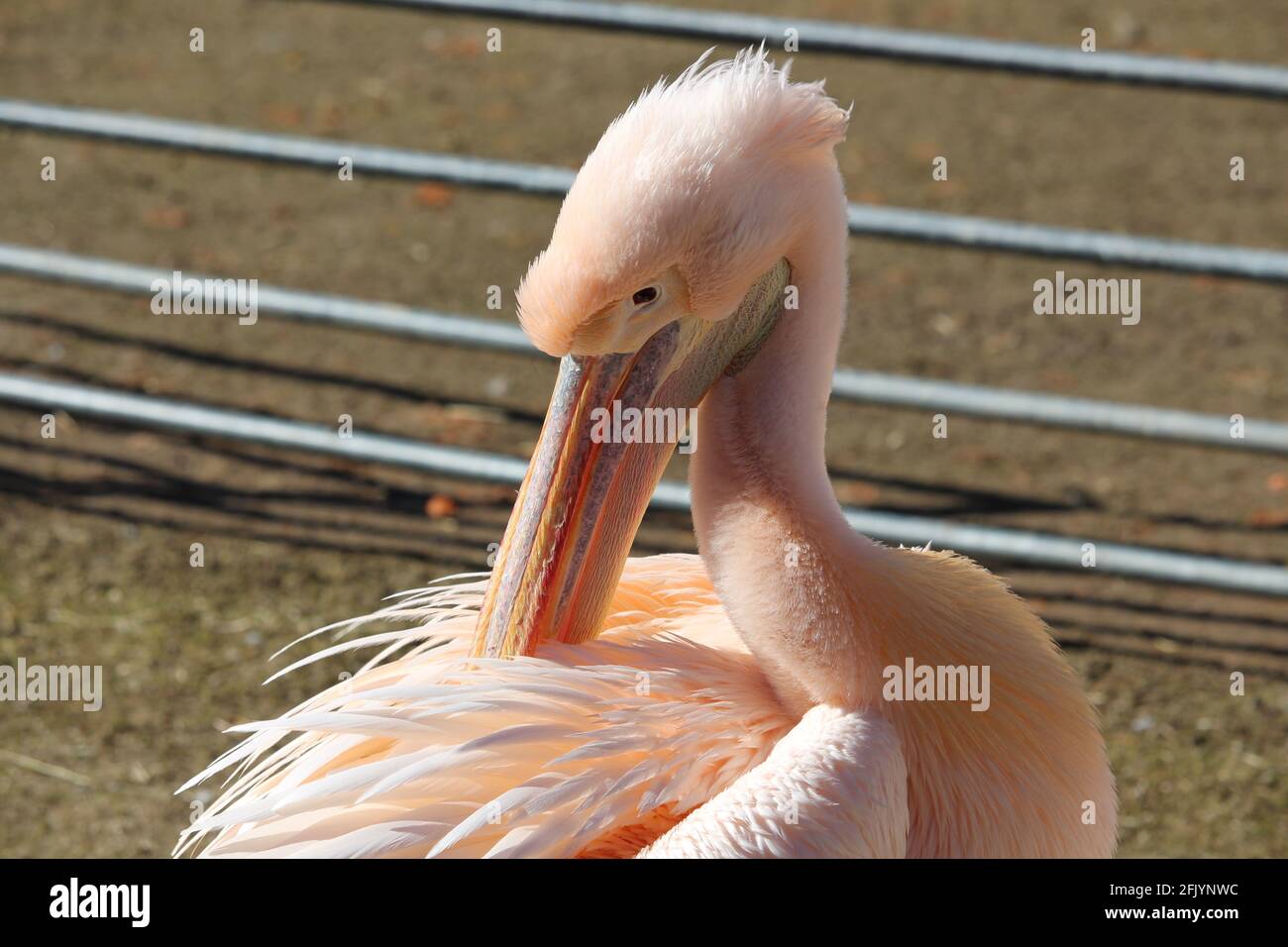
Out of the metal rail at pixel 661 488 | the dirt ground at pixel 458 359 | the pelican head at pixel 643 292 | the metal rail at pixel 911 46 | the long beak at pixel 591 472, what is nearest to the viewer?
the pelican head at pixel 643 292

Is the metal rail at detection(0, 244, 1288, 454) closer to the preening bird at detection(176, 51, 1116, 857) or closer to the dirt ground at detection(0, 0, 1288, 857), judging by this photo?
the dirt ground at detection(0, 0, 1288, 857)

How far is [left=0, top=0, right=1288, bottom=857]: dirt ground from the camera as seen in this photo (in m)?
4.17

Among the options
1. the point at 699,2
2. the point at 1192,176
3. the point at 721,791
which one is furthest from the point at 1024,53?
the point at 699,2

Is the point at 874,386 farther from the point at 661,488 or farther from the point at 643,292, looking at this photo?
the point at 643,292

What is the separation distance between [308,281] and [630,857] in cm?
419

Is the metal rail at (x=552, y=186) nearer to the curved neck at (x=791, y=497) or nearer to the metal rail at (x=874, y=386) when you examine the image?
the metal rail at (x=874, y=386)

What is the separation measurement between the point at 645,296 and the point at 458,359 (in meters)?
3.44

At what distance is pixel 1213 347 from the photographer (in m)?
5.87

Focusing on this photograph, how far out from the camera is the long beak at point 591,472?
8.32ft

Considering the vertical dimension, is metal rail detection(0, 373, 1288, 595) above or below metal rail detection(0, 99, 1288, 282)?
below

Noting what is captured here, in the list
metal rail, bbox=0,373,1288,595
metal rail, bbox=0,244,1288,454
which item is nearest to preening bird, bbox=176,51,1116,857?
metal rail, bbox=0,373,1288,595

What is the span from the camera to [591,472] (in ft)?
8.34

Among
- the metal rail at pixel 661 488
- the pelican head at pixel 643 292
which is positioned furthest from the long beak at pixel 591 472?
the metal rail at pixel 661 488

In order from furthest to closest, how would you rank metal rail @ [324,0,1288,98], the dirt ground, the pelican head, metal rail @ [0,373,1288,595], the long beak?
the dirt ground, metal rail @ [0,373,1288,595], metal rail @ [324,0,1288,98], the long beak, the pelican head
